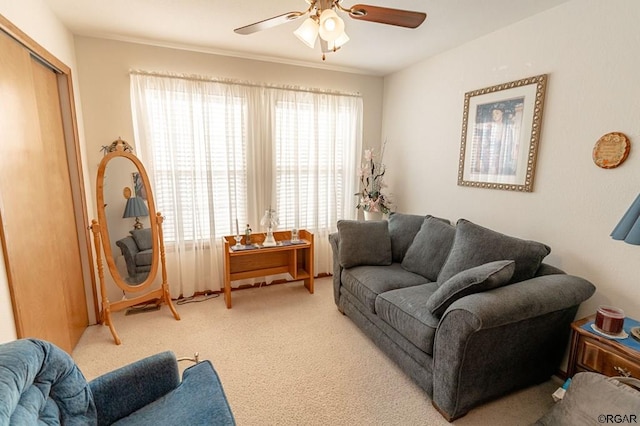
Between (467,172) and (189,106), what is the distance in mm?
2737

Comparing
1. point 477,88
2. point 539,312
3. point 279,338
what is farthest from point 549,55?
point 279,338

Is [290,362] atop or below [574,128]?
below

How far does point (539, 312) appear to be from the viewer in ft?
5.45

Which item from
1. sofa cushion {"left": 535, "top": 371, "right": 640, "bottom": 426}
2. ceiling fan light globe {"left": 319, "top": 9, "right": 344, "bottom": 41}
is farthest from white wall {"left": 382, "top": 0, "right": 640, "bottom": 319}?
ceiling fan light globe {"left": 319, "top": 9, "right": 344, "bottom": 41}

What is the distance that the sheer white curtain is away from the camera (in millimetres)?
2936

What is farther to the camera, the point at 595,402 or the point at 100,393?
→ the point at 595,402

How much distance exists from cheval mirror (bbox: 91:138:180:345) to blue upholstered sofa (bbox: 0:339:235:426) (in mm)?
1431

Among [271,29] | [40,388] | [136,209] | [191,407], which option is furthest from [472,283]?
[136,209]

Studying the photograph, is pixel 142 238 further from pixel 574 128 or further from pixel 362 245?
pixel 574 128

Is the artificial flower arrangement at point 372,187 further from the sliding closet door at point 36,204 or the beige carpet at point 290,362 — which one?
the sliding closet door at point 36,204

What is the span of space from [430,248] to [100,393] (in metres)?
2.33

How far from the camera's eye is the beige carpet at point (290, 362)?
178cm

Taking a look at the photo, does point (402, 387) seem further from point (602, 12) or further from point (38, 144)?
point (38, 144)

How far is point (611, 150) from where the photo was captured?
5.93 ft
